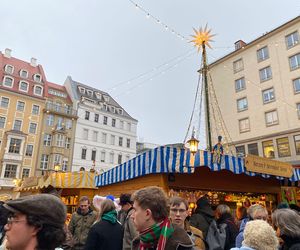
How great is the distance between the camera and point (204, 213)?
12.8 ft

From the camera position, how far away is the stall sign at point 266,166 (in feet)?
23.8

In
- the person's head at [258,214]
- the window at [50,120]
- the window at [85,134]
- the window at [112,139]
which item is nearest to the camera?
the person's head at [258,214]

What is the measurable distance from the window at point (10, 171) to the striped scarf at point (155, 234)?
3462 cm

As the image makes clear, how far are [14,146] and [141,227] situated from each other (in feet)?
115

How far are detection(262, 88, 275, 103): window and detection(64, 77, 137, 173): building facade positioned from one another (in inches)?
973

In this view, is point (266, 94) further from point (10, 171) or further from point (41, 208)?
point (10, 171)

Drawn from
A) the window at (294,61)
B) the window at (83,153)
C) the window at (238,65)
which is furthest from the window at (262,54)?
the window at (83,153)

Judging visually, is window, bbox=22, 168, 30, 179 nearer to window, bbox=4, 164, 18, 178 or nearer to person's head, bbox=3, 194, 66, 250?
window, bbox=4, 164, 18, 178

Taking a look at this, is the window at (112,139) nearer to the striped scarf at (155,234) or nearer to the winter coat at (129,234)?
the winter coat at (129,234)

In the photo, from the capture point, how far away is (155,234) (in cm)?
198

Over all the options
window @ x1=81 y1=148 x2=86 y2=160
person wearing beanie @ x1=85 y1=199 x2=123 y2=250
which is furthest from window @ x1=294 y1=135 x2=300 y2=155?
window @ x1=81 y1=148 x2=86 y2=160

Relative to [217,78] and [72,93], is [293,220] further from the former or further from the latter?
[72,93]

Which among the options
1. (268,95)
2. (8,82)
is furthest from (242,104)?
(8,82)

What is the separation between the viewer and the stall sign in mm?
7252
